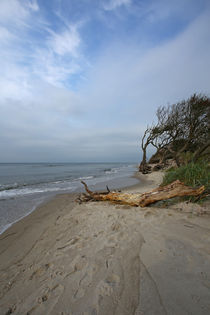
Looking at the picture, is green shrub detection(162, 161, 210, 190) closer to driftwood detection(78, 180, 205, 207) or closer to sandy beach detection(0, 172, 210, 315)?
driftwood detection(78, 180, 205, 207)

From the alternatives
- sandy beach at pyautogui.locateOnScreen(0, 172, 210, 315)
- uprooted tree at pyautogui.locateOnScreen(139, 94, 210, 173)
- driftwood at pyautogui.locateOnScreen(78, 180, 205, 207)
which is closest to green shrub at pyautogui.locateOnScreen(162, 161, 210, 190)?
driftwood at pyautogui.locateOnScreen(78, 180, 205, 207)

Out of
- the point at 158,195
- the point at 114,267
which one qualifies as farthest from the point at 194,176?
the point at 114,267

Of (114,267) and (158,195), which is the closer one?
(114,267)

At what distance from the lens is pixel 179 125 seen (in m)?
14.7

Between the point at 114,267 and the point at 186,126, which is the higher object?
the point at 186,126

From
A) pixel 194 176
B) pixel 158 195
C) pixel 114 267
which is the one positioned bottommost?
pixel 114 267

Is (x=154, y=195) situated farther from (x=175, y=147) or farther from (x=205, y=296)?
(x=175, y=147)

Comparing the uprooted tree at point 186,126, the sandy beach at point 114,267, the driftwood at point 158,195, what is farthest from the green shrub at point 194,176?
the uprooted tree at point 186,126

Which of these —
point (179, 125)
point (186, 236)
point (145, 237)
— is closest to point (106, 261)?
point (145, 237)

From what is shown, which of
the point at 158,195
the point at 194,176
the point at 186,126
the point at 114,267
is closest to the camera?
the point at 114,267

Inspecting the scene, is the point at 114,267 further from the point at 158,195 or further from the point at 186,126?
the point at 186,126

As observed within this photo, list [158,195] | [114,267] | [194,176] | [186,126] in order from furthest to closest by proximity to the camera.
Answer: [186,126], [194,176], [158,195], [114,267]

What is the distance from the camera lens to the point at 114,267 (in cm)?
200

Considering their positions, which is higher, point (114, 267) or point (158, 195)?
point (158, 195)
